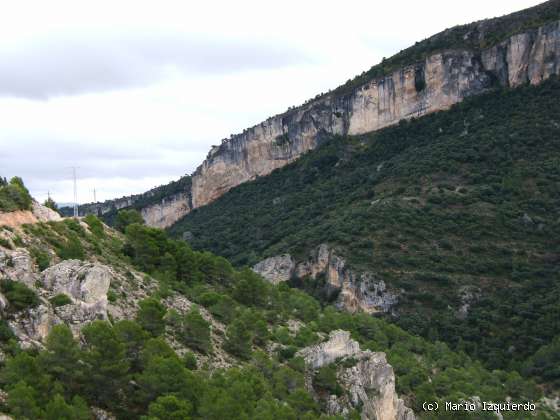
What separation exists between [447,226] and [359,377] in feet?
149

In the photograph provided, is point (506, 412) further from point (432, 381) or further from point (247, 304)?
point (247, 304)

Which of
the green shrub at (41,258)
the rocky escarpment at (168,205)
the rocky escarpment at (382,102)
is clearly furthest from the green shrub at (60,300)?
the rocky escarpment at (168,205)

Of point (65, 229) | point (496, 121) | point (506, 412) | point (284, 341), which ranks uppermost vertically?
point (496, 121)

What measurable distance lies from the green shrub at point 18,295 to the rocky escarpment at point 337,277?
50.5 metres

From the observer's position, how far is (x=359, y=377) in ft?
145

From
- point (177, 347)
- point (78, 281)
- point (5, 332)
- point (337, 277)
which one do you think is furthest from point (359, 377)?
point (337, 277)

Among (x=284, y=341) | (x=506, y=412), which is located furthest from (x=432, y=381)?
(x=284, y=341)

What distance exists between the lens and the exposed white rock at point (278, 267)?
9112cm

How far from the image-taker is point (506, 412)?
2052 inches

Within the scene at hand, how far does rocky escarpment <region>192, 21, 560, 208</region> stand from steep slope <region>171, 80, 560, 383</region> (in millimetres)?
3127

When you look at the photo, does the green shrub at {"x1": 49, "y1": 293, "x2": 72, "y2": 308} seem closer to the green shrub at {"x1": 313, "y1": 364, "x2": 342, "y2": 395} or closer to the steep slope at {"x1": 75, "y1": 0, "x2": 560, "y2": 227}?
the green shrub at {"x1": 313, "y1": 364, "x2": 342, "y2": 395}

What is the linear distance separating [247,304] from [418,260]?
31.5 m

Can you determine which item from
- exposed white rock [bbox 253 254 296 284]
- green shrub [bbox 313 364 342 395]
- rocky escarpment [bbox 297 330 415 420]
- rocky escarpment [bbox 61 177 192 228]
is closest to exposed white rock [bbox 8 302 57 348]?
rocky escarpment [bbox 297 330 415 420]

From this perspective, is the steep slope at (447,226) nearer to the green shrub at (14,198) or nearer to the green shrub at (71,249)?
the green shrub at (71,249)
